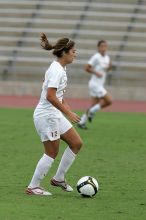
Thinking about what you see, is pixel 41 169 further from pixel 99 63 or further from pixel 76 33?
pixel 76 33

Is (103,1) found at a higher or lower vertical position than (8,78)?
higher

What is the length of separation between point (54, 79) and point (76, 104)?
55.1ft

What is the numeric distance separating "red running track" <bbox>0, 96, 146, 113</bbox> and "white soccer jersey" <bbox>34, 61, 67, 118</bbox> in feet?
49.8

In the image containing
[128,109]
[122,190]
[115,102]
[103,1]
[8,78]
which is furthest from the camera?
[103,1]

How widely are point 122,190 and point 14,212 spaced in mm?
2243

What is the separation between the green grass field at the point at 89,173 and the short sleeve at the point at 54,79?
1.43 metres

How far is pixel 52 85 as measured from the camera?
30.4ft

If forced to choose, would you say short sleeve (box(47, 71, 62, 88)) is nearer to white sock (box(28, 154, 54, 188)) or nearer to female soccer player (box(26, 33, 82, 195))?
female soccer player (box(26, 33, 82, 195))

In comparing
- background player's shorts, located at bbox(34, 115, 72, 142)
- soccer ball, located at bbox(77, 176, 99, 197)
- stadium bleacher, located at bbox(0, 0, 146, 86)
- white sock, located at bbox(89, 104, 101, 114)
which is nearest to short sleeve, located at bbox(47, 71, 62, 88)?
background player's shorts, located at bbox(34, 115, 72, 142)

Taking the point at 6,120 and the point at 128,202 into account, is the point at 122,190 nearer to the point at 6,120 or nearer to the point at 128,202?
the point at 128,202

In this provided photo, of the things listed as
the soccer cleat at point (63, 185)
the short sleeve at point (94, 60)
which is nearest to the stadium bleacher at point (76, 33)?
the short sleeve at point (94, 60)

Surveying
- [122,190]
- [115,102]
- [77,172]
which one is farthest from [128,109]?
[122,190]

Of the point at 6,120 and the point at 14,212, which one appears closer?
the point at 14,212

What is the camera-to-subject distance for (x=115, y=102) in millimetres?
27297
